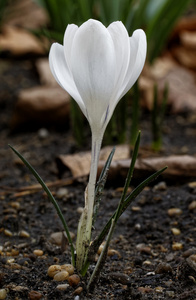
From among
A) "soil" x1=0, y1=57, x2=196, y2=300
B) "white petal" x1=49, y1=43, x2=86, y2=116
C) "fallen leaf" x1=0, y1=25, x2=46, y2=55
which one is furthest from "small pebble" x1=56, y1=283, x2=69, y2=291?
"fallen leaf" x1=0, y1=25, x2=46, y2=55

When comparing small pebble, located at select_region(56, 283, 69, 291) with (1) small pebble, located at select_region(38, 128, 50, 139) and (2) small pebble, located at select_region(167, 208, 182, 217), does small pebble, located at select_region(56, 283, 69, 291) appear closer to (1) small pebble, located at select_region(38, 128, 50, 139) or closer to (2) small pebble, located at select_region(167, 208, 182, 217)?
(2) small pebble, located at select_region(167, 208, 182, 217)

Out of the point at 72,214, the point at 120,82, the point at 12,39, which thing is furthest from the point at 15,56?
the point at 120,82

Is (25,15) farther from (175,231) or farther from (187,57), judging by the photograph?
(175,231)

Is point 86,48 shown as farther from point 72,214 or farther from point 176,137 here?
point 176,137

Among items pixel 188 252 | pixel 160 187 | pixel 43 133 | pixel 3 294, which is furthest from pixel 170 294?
pixel 43 133

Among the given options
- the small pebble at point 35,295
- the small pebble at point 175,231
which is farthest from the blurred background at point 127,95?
the small pebble at point 35,295

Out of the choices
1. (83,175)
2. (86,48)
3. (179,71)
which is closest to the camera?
(86,48)
